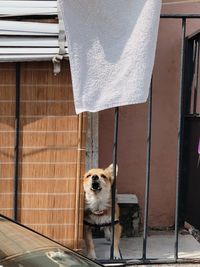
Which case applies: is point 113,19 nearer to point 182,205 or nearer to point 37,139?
Answer: point 37,139

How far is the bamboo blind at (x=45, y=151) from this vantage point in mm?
4273

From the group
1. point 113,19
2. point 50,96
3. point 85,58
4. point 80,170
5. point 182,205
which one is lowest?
point 182,205

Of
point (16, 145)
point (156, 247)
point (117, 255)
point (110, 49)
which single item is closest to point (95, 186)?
point (117, 255)

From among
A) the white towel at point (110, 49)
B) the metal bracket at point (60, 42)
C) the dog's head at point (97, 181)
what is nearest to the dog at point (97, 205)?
the dog's head at point (97, 181)

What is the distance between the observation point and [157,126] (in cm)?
560

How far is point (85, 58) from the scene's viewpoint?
412 centimetres

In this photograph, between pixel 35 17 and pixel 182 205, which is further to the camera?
pixel 182 205

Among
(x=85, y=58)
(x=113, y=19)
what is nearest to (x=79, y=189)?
(x=85, y=58)

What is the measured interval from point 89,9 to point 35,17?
0.47 meters

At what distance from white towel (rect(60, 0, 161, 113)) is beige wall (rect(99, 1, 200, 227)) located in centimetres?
142

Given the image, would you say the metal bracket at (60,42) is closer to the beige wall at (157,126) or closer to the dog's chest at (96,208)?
the dog's chest at (96,208)

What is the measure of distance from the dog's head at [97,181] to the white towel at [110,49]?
75cm

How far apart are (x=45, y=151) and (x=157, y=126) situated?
1714 mm

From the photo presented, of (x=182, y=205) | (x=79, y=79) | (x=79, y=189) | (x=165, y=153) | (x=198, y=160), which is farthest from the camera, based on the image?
(x=165, y=153)
